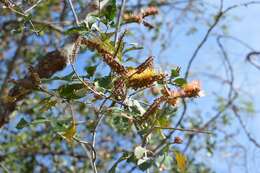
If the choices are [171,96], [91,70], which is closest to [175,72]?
[171,96]

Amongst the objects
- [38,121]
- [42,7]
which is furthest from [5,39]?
[38,121]

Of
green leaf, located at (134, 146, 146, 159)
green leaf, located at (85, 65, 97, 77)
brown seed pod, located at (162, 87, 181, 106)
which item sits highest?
green leaf, located at (85, 65, 97, 77)

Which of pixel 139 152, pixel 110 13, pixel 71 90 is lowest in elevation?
pixel 139 152

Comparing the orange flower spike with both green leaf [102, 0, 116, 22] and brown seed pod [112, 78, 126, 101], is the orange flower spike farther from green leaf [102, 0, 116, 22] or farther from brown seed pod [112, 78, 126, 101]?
green leaf [102, 0, 116, 22]

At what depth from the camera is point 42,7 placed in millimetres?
5113

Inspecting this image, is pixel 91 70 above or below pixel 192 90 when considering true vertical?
above

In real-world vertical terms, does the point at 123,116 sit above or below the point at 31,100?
below

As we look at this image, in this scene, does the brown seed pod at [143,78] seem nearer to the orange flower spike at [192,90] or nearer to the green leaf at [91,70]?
the orange flower spike at [192,90]

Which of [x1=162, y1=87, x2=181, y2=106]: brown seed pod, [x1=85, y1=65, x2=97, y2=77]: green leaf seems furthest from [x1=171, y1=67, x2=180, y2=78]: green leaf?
[x1=85, y1=65, x2=97, y2=77]: green leaf

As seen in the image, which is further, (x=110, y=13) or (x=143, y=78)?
(x=110, y=13)

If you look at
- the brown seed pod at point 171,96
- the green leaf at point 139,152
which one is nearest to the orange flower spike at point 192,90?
the brown seed pod at point 171,96

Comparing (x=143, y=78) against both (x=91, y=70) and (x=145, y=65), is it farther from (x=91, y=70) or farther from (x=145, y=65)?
(x=91, y=70)

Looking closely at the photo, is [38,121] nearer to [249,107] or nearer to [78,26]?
[78,26]

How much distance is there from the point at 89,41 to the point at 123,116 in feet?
0.88
